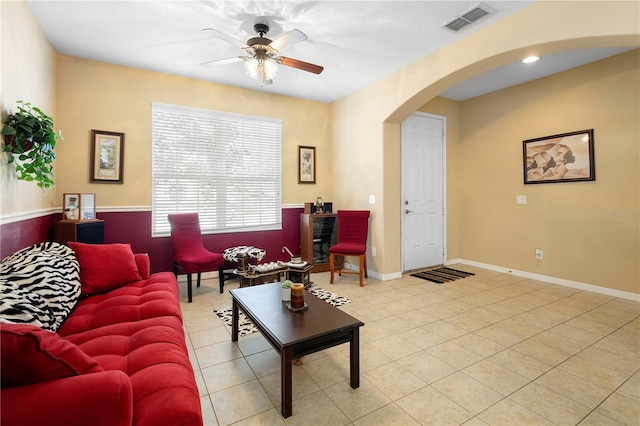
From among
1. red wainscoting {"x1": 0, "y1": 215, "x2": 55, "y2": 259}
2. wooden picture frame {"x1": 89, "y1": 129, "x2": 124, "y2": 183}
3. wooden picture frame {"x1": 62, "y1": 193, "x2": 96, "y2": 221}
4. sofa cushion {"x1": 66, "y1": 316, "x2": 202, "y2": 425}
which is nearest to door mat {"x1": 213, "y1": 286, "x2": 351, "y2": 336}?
sofa cushion {"x1": 66, "y1": 316, "x2": 202, "y2": 425}

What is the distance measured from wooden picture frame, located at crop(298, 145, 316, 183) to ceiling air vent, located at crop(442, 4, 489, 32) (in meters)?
2.78

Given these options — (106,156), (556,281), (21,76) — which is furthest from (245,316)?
(556,281)

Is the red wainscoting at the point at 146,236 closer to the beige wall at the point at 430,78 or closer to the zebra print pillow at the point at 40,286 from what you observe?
the zebra print pillow at the point at 40,286

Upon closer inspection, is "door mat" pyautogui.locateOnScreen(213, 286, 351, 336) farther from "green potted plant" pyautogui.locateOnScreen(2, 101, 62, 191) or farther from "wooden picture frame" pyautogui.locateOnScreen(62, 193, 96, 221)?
"green potted plant" pyautogui.locateOnScreen(2, 101, 62, 191)

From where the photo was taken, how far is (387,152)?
4422mm

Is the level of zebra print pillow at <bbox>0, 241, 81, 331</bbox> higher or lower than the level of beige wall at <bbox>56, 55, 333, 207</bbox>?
lower

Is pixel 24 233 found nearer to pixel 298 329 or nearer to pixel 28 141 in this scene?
pixel 28 141

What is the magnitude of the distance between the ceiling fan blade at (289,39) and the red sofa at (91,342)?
2273 mm

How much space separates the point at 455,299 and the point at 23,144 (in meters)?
4.36

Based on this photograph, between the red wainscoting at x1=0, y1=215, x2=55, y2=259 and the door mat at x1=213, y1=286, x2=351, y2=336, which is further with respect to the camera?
the door mat at x1=213, y1=286, x2=351, y2=336

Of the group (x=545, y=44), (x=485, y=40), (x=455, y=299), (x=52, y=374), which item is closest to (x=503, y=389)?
(x=455, y=299)

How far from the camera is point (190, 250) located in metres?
4.00

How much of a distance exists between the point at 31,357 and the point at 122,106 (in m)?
3.90

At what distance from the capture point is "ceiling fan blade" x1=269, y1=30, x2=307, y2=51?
246 centimetres
